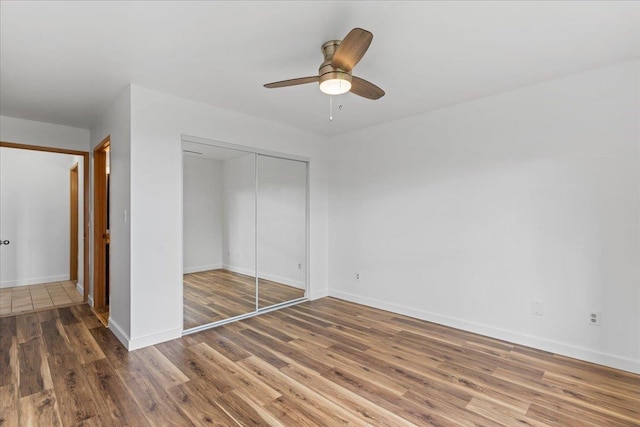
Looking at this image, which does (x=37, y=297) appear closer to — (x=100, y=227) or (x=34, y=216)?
(x=34, y=216)

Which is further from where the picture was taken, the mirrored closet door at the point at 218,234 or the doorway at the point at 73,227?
the doorway at the point at 73,227

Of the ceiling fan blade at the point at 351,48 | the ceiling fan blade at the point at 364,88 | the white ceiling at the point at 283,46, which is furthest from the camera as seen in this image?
the ceiling fan blade at the point at 364,88

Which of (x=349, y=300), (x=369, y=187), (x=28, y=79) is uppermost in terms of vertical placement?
(x=28, y=79)

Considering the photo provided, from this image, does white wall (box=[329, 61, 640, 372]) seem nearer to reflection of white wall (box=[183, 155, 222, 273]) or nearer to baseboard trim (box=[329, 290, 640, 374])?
baseboard trim (box=[329, 290, 640, 374])

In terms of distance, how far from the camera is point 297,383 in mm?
2312

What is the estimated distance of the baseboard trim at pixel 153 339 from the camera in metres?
2.85

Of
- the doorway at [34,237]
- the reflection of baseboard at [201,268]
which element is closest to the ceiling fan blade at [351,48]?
the reflection of baseboard at [201,268]

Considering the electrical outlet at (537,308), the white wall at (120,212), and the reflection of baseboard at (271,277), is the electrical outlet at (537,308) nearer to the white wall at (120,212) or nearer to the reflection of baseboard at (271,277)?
the reflection of baseboard at (271,277)

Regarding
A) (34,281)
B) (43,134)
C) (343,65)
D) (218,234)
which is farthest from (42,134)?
(343,65)

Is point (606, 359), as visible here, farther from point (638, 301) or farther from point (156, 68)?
point (156, 68)

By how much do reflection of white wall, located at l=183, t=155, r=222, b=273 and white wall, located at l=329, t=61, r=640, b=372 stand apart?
2.01m

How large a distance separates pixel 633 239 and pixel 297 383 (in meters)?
2.89

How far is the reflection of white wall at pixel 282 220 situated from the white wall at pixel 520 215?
3.23 ft

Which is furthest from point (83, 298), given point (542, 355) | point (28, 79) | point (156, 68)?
point (542, 355)
